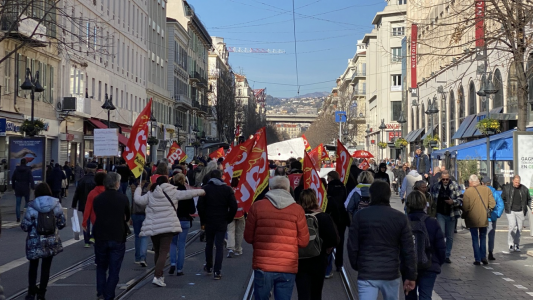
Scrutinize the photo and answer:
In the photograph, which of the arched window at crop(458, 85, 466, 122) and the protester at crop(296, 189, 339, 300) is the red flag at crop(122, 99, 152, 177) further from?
the arched window at crop(458, 85, 466, 122)

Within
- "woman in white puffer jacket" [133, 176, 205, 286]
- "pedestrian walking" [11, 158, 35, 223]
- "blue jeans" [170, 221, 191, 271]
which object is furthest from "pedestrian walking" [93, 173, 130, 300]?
"pedestrian walking" [11, 158, 35, 223]

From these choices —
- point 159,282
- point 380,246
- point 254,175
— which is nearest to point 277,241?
point 380,246

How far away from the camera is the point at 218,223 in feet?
36.8

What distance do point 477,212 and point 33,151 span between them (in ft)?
56.2

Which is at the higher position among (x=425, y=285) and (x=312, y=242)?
(x=312, y=242)

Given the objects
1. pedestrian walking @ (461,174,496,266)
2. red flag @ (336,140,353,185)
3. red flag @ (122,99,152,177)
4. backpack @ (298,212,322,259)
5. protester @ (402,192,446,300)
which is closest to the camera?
backpack @ (298,212,322,259)

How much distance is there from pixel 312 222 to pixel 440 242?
4.55 feet

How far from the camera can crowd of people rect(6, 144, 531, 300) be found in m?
6.34

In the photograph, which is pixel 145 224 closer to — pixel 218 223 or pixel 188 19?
pixel 218 223

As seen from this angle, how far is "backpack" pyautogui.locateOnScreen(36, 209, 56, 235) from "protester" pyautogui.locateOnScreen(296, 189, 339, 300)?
3.48m

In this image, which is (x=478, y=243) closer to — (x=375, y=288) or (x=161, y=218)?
(x=161, y=218)

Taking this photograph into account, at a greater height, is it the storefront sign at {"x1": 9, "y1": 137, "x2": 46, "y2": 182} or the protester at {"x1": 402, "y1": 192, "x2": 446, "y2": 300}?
the storefront sign at {"x1": 9, "y1": 137, "x2": 46, "y2": 182}

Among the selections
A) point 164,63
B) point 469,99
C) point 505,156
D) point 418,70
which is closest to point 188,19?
point 164,63

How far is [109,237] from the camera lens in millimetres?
9070
